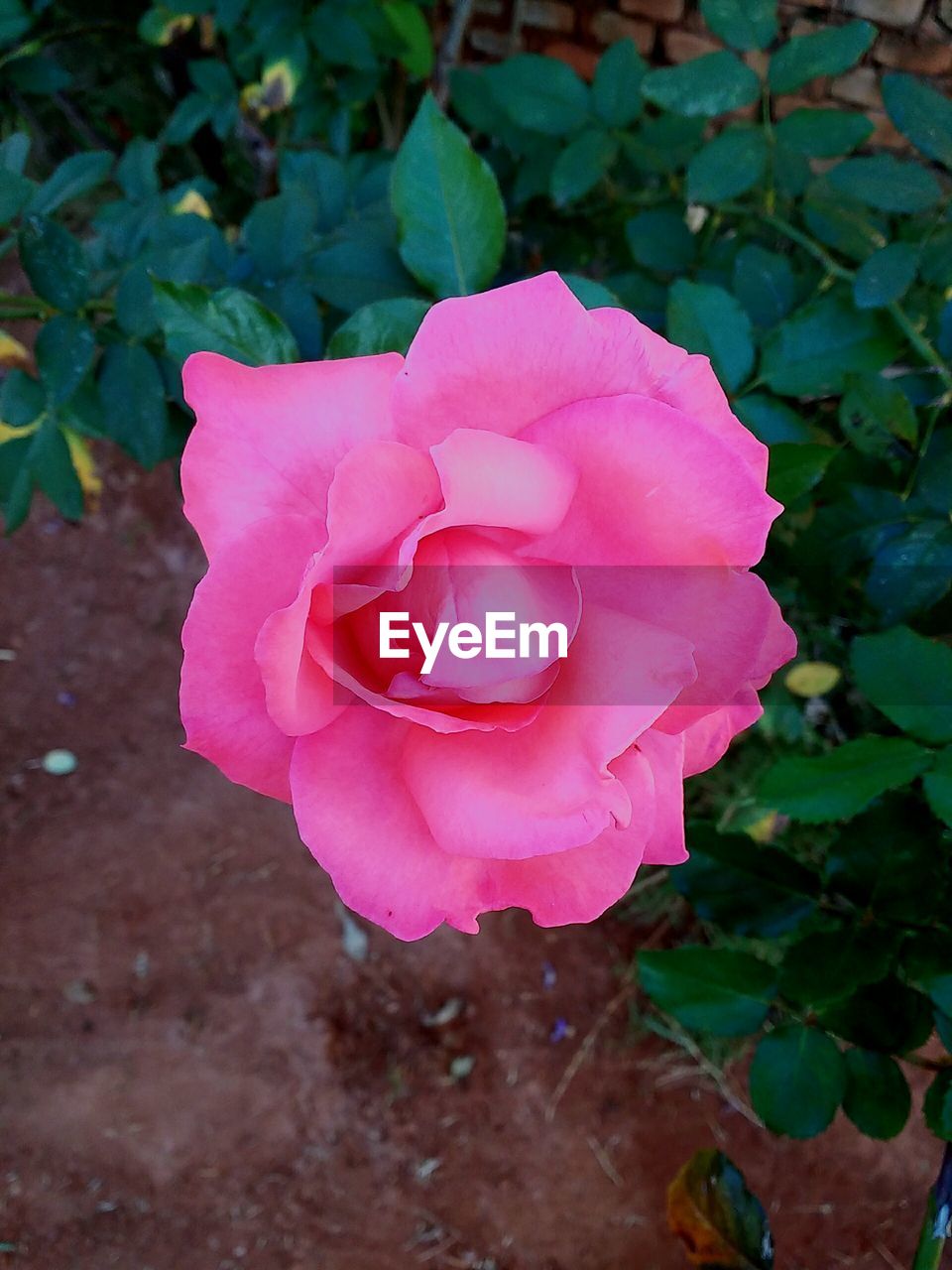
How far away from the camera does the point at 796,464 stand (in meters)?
0.72

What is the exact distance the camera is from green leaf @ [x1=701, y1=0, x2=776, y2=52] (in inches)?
33.9

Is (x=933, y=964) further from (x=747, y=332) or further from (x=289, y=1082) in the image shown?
(x=289, y=1082)

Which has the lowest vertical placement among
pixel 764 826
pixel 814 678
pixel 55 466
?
pixel 764 826

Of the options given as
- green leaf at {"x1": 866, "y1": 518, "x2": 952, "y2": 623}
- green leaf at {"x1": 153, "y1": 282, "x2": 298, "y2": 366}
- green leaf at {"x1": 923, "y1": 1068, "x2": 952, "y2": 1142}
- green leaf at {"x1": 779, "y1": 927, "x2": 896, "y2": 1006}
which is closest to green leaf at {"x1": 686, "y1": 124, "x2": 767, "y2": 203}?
→ green leaf at {"x1": 866, "y1": 518, "x2": 952, "y2": 623}

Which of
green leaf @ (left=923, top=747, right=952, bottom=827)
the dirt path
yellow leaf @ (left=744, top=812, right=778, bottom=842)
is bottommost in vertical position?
the dirt path

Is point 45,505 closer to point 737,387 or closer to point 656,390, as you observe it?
point 737,387

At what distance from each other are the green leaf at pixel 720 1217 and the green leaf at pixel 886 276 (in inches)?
32.0

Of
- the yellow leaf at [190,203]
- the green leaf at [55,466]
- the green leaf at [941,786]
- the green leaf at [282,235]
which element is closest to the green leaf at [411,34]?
the yellow leaf at [190,203]

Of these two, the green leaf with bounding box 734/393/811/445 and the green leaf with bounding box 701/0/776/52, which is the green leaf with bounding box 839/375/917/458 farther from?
the green leaf with bounding box 701/0/776/52

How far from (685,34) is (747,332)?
159cm

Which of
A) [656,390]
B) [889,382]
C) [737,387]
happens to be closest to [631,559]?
[656,390]

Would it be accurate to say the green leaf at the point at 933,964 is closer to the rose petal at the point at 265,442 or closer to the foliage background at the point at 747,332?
the foliage background at the point at 747,332

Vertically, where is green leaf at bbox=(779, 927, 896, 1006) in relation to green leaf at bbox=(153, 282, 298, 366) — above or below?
below

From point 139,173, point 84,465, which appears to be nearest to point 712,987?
point 139,173
